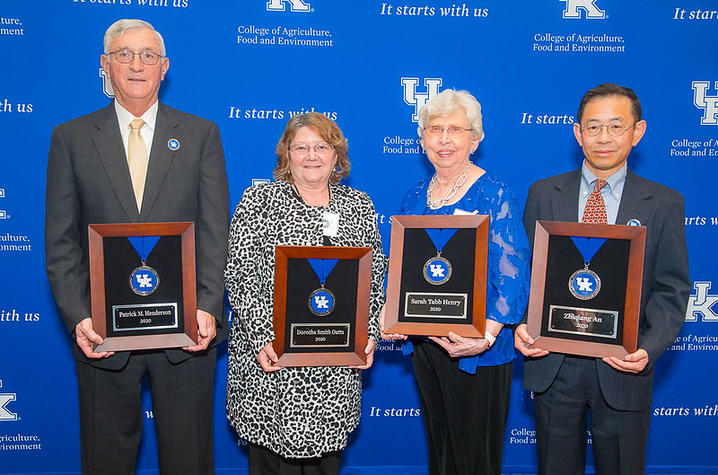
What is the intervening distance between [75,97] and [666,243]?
3.16m

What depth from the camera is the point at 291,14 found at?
3.14 m

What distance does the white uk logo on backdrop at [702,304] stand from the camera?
3.39 meters

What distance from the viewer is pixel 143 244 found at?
1.98m

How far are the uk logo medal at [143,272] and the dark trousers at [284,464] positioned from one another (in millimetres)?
792

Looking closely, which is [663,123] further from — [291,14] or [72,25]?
[72,25]

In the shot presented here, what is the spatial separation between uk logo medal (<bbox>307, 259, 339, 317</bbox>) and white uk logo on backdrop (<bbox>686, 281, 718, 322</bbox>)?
2.61 meters

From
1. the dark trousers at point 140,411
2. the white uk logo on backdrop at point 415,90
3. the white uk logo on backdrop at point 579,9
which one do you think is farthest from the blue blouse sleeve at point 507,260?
the white uk logo on backdrop at point 579,9

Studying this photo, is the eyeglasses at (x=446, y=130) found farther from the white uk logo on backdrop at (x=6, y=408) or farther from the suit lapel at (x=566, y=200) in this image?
the white uk logo on backdrop at (x=6, y=408)

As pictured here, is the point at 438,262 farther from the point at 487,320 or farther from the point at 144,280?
the point at 144,280

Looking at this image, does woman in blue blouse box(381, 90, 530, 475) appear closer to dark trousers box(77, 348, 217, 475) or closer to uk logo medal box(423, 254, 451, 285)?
uk logo medal box(423, 254, 451, 285)

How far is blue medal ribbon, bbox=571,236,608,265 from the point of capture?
1934 mm

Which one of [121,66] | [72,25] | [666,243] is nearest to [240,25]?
[72,25]

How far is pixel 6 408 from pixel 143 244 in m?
2.20

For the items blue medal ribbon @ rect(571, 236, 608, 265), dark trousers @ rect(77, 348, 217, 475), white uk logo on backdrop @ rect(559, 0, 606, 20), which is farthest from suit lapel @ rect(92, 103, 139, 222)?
white uk logo on backdrop @ rect(559, 0, 606, 20)
